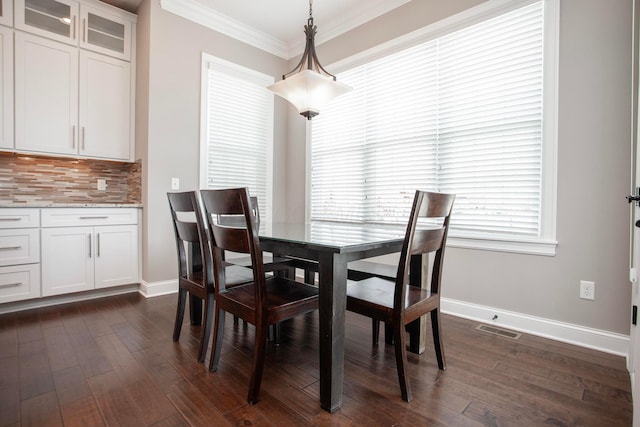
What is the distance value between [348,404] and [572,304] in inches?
69.3

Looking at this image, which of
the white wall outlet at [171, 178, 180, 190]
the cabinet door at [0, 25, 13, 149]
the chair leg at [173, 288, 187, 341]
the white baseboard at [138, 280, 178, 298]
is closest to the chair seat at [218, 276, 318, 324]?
the chair leg at [173, 288, 187, 341]

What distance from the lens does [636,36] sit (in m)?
1.90

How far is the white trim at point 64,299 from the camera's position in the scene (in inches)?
105

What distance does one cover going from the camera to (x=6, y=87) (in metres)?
2.77

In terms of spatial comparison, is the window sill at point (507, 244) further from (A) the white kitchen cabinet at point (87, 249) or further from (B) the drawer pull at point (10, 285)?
(B) the drawer pull at point (10, 285)

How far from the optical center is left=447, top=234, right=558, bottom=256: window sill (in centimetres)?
226

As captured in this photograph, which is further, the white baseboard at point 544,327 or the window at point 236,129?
the window at point 236,129

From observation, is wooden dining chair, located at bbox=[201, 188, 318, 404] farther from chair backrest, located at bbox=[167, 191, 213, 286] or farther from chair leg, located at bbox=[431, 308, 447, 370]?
chair leg, located at bbox=[431, 308, 447, 370]

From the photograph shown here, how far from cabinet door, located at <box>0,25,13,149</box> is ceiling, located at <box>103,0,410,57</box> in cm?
98

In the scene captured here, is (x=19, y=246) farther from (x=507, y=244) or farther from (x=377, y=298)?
(x=507, y=244)

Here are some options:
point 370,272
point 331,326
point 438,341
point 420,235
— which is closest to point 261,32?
point 370,272

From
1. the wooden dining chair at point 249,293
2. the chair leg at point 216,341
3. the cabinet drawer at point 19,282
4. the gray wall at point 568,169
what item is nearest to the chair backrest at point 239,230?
the wooden dining chair at point 249,293

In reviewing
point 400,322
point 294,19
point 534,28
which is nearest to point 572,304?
point 400,322

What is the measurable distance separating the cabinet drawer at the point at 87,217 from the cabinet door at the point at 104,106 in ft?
2.04
